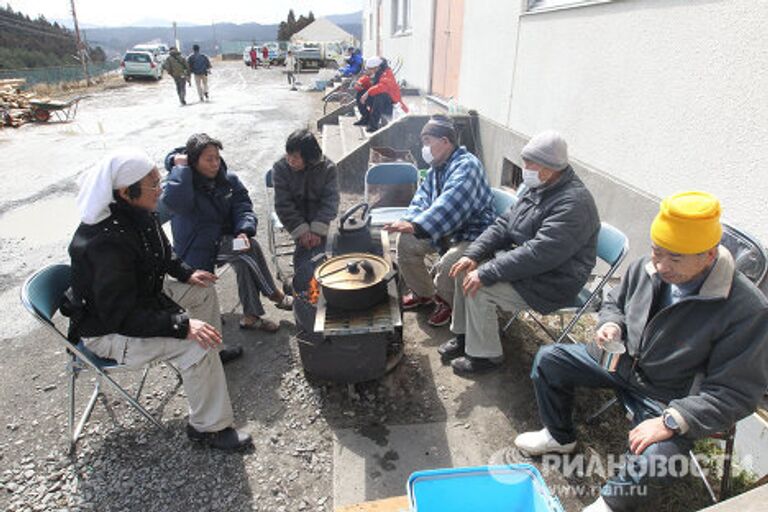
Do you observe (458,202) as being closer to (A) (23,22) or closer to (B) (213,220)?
(B) (213,220)

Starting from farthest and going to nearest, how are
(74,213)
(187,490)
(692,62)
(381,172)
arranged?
(74,213), (381,172), (692,62), (187,490)

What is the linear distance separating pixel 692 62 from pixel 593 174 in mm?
1318

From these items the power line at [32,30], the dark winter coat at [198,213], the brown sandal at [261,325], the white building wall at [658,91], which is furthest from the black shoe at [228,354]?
the power line at [32,30]

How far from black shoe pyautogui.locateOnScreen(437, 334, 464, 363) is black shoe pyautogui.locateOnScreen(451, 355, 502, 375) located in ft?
0.47

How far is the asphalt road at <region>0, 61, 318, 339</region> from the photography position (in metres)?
5.81

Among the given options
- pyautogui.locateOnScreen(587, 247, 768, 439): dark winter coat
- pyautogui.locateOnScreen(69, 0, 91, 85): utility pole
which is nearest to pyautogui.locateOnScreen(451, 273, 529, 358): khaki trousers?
pyautogui.locateOnScreen(587, 247, 768, 439): dark winter coat

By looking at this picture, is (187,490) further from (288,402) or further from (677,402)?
(677,402)

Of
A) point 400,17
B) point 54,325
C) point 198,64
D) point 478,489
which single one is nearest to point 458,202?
point 478,489

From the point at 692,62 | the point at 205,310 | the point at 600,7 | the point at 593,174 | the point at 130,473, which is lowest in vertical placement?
the point at 130,473

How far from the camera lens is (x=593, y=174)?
4.37 m

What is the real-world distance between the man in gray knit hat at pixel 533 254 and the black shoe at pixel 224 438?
164 centimetres

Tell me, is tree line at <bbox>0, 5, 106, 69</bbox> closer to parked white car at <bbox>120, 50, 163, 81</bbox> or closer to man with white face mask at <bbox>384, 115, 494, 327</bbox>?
parked white car at <bbox>120, 50, 163, 81</bbox>

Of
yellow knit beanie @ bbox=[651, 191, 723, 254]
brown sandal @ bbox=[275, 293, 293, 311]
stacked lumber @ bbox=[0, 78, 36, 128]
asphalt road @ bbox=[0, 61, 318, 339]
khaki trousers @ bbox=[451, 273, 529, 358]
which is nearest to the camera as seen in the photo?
yellow knit beanie @ bbox=[651, 191, 723, 254]

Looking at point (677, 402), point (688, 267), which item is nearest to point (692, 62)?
point (688, 267)
